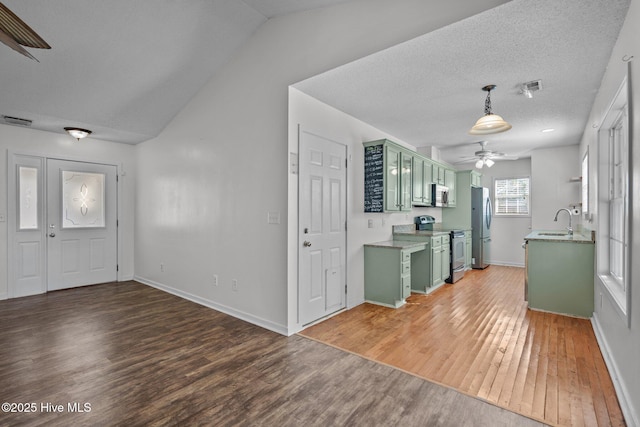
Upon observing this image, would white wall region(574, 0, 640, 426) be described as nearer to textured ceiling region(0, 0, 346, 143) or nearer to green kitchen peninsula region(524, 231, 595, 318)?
green kitchen peninsula region(524, 231, 595, 318)

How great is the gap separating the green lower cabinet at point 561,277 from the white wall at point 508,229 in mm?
3724

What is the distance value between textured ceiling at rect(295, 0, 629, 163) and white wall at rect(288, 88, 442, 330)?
0.14m

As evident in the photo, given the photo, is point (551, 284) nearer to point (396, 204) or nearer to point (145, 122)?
point (396, 204)

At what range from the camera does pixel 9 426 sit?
1857mm

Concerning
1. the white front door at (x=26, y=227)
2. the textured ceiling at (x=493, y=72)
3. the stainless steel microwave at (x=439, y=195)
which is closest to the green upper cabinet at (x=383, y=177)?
the textured ceiling at (x=493, y=72)

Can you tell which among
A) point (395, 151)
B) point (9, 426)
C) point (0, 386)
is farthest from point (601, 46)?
point (0, 386)

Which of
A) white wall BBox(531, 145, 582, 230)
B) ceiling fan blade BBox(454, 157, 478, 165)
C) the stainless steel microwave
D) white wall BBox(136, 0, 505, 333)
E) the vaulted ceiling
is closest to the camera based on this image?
the vaulted ceiling

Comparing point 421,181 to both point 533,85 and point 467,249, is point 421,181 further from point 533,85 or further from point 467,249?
point 533,85

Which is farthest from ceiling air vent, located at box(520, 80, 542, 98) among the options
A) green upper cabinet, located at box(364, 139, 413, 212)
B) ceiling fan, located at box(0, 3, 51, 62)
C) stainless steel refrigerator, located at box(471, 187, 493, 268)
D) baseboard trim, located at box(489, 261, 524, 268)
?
baseboard trim, located at box(489, 261, 524, 268)

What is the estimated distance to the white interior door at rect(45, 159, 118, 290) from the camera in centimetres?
505

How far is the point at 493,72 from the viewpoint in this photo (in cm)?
295

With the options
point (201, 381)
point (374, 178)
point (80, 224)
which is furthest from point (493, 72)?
point (80, 224)

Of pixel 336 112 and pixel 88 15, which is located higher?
pixel 88 15

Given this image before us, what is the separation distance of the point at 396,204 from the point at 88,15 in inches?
161
